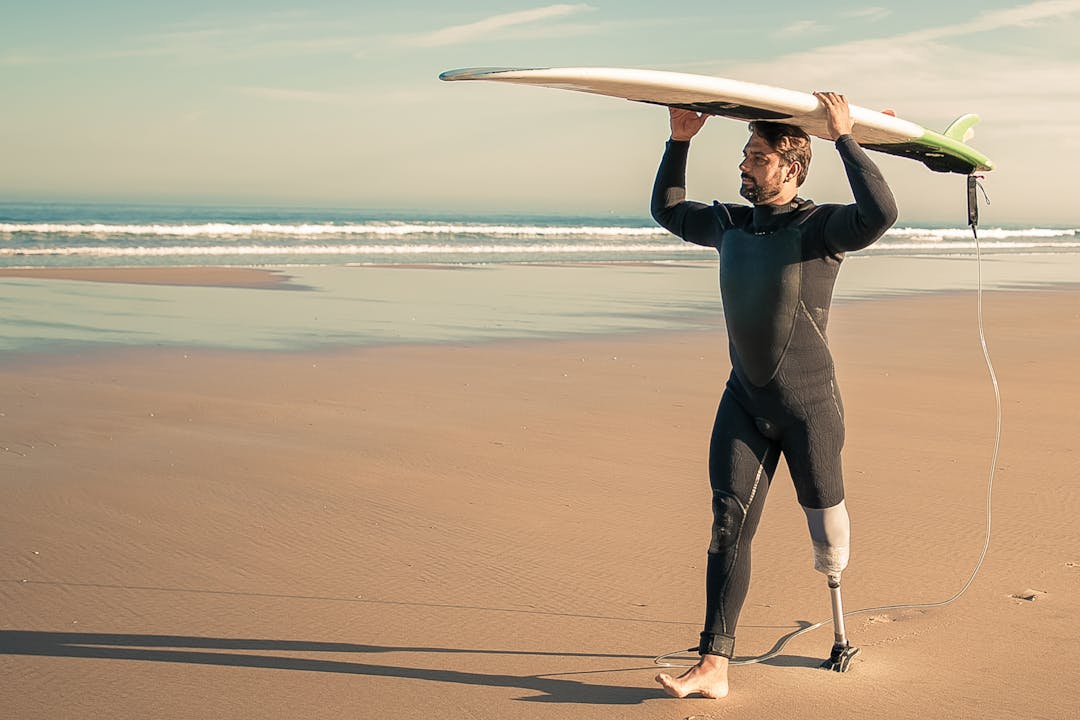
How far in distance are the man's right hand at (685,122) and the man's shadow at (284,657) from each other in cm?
184

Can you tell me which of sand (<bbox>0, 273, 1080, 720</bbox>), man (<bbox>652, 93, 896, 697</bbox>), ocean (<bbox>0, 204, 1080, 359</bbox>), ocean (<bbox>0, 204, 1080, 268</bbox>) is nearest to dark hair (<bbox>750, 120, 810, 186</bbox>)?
man (<bbox>652, 93, 896, 697</bbox>)

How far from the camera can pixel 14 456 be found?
6.60 meters

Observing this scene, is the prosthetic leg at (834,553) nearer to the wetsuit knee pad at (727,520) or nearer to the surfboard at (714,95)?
the wetsuit knee pad at (727,520)

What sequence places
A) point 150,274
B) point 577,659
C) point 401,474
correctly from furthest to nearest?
point 150,274
point 401,474
point 577,659

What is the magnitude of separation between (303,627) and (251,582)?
539mm

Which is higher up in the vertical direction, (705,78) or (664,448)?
(705,78)

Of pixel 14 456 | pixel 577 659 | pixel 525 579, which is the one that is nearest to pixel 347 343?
pixel 14 456

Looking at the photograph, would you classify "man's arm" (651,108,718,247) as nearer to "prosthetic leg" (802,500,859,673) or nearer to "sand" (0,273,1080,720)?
"prosthetic leg" (802,500,859,673)

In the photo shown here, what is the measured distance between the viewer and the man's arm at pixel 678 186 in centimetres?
407

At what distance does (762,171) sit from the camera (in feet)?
12.0

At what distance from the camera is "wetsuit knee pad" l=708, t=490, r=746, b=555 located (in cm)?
366

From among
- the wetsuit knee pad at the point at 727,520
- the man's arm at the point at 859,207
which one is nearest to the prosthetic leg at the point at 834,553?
the wetsuit knee pad at the point at 727,520

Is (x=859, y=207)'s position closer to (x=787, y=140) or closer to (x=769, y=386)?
(x=787, y=140)

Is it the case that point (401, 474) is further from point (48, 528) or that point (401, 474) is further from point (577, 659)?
point (577, 659)
